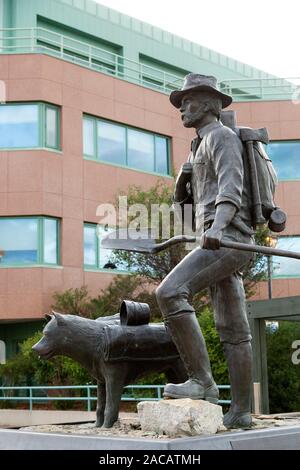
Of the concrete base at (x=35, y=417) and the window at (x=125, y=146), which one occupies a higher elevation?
the window at (x=125, y=146)

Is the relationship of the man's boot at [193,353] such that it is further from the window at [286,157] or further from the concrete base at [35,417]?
the window at [286,157]

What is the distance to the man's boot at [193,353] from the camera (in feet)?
16.6

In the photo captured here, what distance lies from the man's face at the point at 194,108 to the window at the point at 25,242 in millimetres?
18490

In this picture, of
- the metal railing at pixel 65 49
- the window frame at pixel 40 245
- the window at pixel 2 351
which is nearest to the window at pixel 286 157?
the metal railing at pixel 65 49

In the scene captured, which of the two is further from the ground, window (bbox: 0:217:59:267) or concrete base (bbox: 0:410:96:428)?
window (bbox: 0:217:59:267)

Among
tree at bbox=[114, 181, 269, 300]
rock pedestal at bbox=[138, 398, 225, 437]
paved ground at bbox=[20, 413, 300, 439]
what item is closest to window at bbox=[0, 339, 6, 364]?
tree at bbox=[114, 181, 269, 300]

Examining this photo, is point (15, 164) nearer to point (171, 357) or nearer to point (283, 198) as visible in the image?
point (283, 198)

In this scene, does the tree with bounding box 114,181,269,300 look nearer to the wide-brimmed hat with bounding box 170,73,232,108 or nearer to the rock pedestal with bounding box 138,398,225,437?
the wide-brimmed hat with bounding box 170,73,232,108

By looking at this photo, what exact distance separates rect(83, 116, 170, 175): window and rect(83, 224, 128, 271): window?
8.47 feet

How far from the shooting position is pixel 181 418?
14.9 ft

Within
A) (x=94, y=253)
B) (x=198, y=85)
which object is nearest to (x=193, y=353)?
(x=198, y=85)

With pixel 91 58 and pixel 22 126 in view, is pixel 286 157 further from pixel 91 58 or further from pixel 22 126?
pixel 22 126

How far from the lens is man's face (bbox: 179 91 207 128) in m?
5.53

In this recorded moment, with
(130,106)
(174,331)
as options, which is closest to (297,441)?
(174,331)
